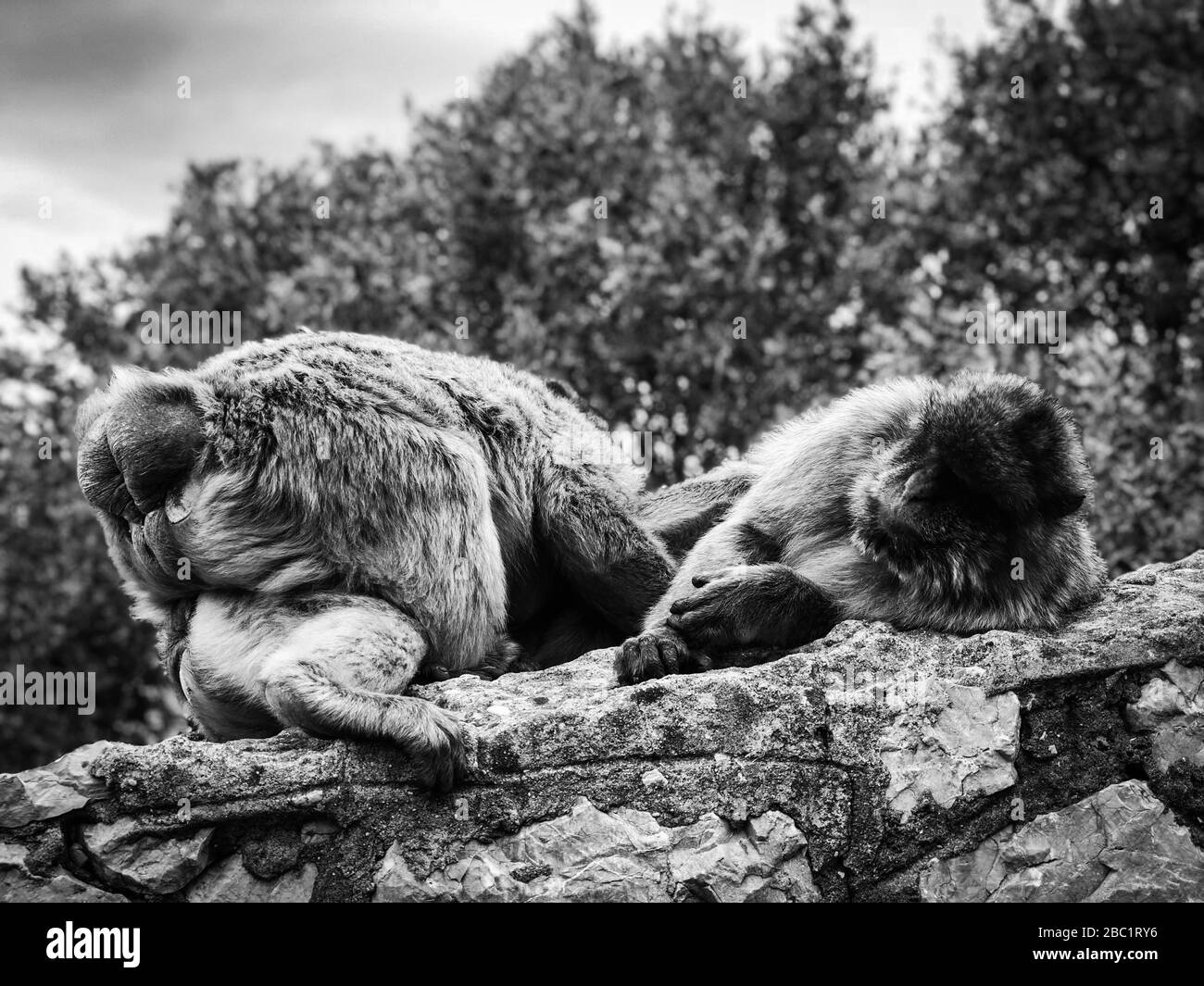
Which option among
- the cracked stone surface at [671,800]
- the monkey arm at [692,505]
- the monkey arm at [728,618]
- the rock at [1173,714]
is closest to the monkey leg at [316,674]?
the cracked stone surface at [671,800]

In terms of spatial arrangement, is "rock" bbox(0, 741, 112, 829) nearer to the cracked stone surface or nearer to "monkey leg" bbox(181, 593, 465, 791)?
the cracked stone surface

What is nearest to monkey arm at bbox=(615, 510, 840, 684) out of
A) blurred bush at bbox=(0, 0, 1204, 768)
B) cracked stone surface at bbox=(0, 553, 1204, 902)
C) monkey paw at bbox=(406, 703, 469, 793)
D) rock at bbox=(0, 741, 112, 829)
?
cracked stone surface at bbox=(0, 553, 1204, 902)

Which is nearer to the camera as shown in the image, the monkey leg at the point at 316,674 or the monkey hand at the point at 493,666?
the monkey leg at the point at 316,674

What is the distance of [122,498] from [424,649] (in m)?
1.19

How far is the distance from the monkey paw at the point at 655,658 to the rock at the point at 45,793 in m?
1.71

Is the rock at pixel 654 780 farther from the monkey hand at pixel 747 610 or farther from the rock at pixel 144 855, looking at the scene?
the rock at pixel 144 855

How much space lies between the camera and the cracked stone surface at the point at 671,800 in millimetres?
3996

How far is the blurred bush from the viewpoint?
1009 centimetres

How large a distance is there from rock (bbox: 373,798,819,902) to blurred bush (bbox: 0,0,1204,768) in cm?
551
